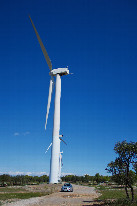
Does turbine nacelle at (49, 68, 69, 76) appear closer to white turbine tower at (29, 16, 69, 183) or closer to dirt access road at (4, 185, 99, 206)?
white turbine tower at (29, 16, 69, 183)

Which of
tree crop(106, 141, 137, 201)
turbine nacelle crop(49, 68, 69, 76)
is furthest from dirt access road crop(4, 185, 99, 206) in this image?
turbine nacelle crop(49, 68, 69, 76)

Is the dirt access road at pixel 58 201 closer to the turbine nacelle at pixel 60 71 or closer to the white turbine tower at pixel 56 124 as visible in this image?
the white turbine tower at pixel 56 124

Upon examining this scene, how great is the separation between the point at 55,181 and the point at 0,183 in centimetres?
5694

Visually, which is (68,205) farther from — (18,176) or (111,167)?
(18,176)

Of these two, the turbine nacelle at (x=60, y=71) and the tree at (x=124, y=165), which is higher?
the turbine nacelle at (x=60, y=71)

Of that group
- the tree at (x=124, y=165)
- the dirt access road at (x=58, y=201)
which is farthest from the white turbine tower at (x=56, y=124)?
the tree at (x=124, y=165)

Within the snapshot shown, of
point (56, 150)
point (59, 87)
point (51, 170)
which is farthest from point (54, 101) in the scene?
point (51, 170)

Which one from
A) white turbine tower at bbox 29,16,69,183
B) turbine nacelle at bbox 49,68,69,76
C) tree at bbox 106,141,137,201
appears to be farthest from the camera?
turbine nacelle at bbox 49,68,69,76

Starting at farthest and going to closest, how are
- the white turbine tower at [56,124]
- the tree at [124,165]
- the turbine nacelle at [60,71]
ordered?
the turbine nacelle at [60,71]
the white turbine tower at [56,124]
the tree at [124,165]

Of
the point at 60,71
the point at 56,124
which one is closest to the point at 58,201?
the point at 56,124

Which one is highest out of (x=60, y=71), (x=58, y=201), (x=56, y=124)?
(x=60, y=71)

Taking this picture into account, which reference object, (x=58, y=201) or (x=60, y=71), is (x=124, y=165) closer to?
(x=58, y=201)

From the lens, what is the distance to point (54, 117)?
54094mm

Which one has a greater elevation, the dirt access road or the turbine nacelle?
the turbine nacelle
